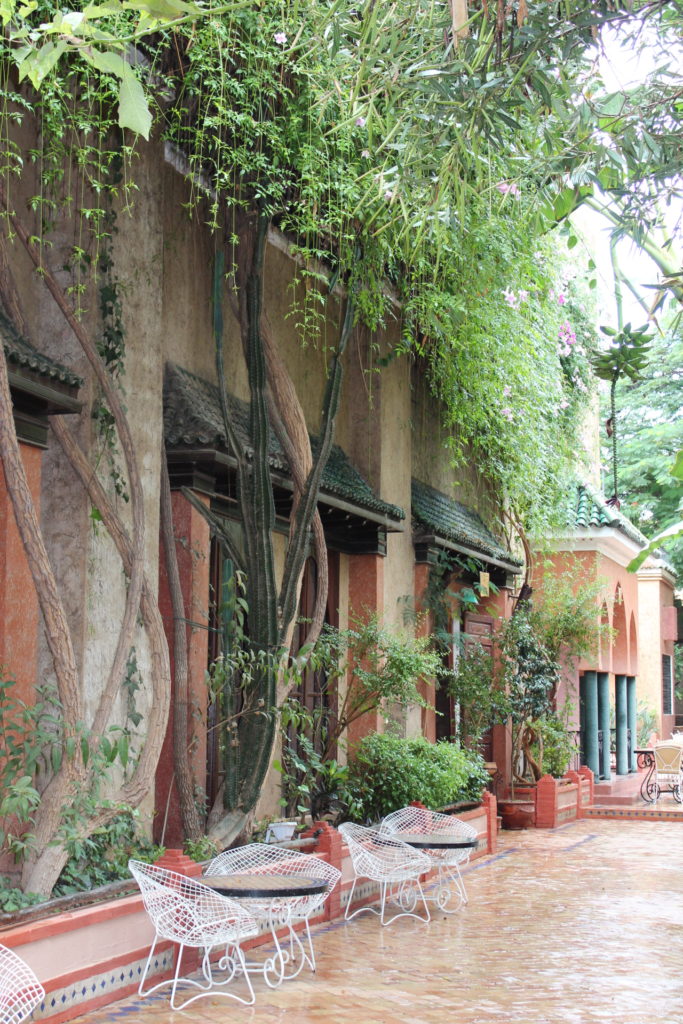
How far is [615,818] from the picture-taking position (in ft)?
54.6

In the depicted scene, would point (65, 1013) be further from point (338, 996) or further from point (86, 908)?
point (338, 996)

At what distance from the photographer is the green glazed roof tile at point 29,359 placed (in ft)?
21.5

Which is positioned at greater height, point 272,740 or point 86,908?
point 272,740

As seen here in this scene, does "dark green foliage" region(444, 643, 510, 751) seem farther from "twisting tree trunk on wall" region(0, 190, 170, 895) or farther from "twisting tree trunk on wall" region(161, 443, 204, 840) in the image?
"twisting tree trunk on wall" region(0, 190, 170, 895)

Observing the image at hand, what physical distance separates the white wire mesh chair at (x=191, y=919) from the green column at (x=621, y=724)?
53.8 feet

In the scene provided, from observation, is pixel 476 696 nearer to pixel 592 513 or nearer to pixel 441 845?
pixel 441 845

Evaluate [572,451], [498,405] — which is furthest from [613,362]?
[572,451]

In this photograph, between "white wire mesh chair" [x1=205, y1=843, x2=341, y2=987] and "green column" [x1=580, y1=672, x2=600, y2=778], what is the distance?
1211 cm

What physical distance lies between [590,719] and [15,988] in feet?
51.8

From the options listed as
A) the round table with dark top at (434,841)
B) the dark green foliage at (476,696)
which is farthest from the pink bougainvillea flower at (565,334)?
the round table with dark top at (434,841)

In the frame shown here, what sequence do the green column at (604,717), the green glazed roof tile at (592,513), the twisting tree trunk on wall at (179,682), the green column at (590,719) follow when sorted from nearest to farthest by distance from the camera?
the twisting tree trunk on wall at (179,682) < the green glazed roof tile at (592,513) < the green column at (590,719) < the green column at (604,717)

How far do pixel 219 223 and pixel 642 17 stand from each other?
169 inches

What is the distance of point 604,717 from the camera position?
66.5ft

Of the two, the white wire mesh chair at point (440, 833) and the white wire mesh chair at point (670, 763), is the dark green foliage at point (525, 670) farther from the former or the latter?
the white wire mesh chair at point (440, 833)
